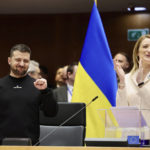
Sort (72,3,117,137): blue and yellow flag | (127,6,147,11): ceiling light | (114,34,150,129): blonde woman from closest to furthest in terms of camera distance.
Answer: (114,34,150,129): blonde woman, (72,3,117,137): blue and yellow flag, (127,6,147,11): ceiling light

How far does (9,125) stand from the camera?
3.27 meters

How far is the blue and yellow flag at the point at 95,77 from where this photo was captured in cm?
392

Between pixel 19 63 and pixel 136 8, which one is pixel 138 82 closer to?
pixel 19 63

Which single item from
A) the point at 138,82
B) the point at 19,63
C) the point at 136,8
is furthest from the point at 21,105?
the point at 136,8

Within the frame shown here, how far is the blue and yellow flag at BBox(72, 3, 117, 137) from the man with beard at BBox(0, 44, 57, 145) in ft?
2.25

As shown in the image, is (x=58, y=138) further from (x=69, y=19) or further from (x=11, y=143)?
(x=69, y=19)

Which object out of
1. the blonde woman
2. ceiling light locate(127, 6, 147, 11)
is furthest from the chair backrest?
ceiling light locate(127, 6, 147, 11)

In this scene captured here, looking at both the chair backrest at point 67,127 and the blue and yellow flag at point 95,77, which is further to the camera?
the blue and yellow flag at point 95,77

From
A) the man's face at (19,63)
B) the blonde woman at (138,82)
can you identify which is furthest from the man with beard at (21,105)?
the blonde woman at (138,82)

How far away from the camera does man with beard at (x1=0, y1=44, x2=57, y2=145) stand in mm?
3266

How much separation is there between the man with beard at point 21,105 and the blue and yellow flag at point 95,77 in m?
0.68

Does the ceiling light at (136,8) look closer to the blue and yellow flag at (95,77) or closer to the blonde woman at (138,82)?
the blue and yellow flag at (95,77)

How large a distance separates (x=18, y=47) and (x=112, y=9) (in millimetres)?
4749

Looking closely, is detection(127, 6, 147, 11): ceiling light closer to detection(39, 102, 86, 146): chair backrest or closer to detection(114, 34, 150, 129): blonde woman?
detection(114, 34, 150, 129): blonde woman
